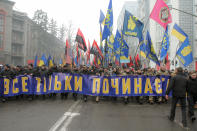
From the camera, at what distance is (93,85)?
30.4 ft

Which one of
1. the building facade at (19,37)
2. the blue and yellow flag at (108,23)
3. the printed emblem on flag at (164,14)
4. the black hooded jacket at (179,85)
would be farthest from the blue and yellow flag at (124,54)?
the building facade at (19,37)

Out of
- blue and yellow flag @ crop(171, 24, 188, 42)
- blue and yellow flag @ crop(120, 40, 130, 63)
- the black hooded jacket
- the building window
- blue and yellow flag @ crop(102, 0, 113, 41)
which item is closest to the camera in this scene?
the black hooded jacket

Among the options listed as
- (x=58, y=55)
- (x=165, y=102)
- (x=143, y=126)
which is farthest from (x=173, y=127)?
(x=58, y=55)

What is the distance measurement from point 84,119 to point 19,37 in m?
55.9

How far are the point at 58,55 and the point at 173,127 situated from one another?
6525cm

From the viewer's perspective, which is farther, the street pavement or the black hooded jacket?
A: the black hooded jacket

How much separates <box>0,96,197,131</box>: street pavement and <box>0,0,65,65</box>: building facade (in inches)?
1722

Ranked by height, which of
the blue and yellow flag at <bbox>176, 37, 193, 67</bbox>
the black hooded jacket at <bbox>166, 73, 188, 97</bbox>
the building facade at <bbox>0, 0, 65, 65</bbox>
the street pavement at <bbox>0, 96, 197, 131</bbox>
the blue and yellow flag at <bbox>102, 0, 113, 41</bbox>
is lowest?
the street pavement at <bbox>0, 96, 197, 131</bbox>

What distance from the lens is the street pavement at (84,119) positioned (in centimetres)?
524

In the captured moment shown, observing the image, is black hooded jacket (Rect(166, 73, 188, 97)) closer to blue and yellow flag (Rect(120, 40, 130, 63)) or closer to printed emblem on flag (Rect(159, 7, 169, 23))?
blue and yellow flag (Rect(120, 40, 130, 63))

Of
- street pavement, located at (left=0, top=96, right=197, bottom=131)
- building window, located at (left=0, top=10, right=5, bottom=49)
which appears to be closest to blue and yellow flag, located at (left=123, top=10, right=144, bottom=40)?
street pavement, located at (left=0, top=96, right=197, bottom=131)

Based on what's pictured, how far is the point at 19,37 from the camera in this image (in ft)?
182

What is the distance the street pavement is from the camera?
5242 millimetres

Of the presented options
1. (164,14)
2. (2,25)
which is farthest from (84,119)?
(2,25)
